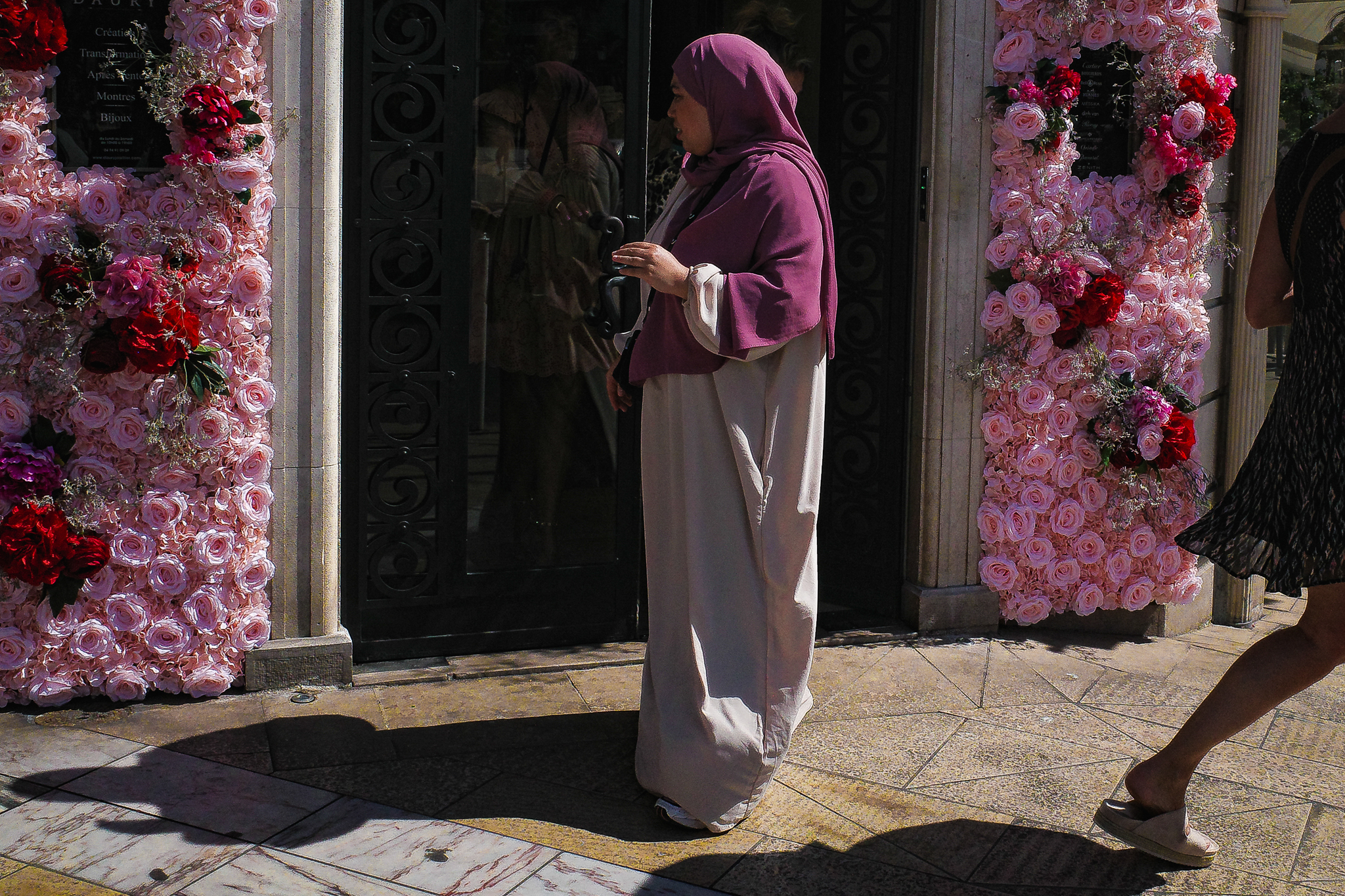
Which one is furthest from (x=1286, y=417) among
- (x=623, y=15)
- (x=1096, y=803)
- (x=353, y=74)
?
(x=353, y=74)

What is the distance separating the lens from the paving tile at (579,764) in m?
3.69

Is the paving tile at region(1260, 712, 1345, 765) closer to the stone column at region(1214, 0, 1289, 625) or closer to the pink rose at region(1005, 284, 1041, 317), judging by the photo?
the stone column at region(1214, 0, 1289, 625)

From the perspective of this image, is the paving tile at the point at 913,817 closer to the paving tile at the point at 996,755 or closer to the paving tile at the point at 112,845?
the paving tile at the point at 996,755

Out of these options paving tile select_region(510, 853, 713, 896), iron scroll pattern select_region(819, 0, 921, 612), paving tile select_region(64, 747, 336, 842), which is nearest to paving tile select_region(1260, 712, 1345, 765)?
iron scroll pattern select_region(819, 0, 921, 612)

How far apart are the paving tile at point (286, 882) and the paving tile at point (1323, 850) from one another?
7.21 ft

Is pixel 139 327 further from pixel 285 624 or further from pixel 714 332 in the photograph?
pixel 714 332

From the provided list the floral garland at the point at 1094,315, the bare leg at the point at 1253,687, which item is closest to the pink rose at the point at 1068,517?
the floral garland at the point at 1094,315

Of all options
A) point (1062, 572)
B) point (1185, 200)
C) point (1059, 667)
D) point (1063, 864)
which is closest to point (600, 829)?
point (1063, 864)

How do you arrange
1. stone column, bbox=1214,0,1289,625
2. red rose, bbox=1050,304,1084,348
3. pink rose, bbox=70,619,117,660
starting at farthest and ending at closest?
stone column, bbox=1214,0,1289,625 → red rose, bbox=1050,304,1084,348 → pink rose, bbox=70,619,117,660

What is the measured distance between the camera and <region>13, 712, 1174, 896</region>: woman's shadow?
3.21m

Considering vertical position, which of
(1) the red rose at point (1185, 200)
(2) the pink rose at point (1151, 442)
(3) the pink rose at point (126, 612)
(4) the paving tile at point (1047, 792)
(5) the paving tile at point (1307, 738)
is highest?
(1) the red rose at point (1185, 200)

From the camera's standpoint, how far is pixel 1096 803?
12.0 ft

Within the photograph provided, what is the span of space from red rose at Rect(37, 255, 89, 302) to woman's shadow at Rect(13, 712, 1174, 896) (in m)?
1.38

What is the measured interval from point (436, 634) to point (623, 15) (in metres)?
2.32
